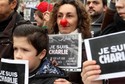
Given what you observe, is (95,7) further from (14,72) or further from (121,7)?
(14,72)

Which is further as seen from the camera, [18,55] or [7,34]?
[7,34]

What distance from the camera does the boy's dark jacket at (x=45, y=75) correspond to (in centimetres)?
207

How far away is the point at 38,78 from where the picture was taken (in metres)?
2.08

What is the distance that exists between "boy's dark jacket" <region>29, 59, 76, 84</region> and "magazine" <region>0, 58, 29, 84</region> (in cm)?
13

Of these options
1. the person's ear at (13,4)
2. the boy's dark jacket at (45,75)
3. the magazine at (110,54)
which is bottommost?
the boy's dark jacket at (45,75)

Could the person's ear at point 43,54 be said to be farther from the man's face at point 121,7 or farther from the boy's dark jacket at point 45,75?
the man's face at point 121,7

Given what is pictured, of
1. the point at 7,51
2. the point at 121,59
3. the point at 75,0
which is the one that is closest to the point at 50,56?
the point at 7,51

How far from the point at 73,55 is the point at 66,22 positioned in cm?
39

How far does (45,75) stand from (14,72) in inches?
7.9

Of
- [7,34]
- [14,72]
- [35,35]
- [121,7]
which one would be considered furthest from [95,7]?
[14,72]

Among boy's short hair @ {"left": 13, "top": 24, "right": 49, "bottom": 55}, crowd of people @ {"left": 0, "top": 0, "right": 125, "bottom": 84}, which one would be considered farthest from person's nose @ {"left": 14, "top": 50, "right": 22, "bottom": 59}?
boy's short hair @ {"left": 13, "top": 24, "right": 49, "bottom": 55}

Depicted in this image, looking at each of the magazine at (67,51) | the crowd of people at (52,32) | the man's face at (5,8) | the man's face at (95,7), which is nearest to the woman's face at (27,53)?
the crowd of people at (52,32)

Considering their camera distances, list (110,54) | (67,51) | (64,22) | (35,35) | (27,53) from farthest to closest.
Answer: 1. (64,22)
2. (67,51)
3. (35,35)
4. (27,53)
5. (110,54)

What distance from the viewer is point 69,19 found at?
275cm
